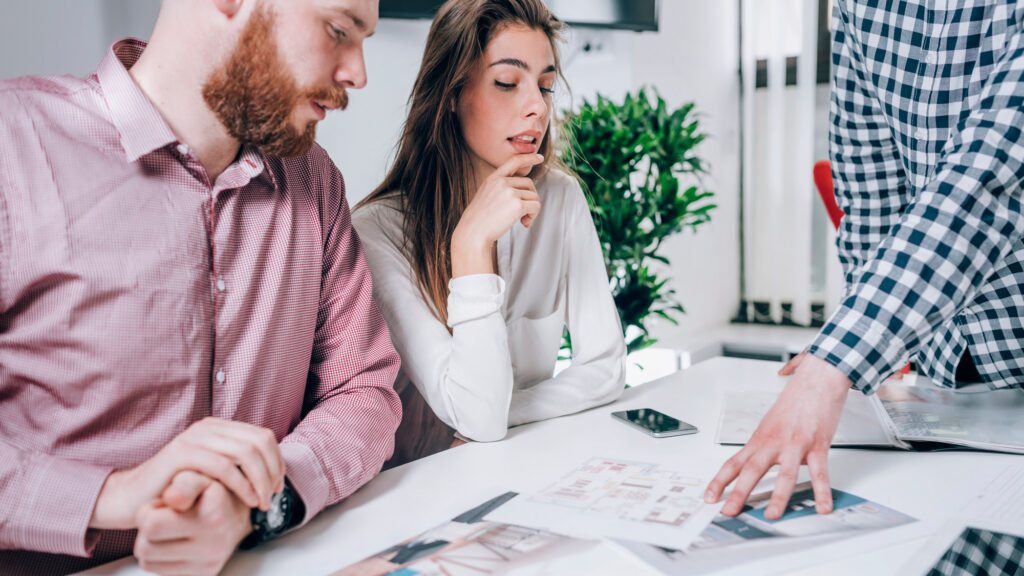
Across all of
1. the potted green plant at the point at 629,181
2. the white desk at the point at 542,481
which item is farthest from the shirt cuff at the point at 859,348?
the potted green plant at the point at 629,181

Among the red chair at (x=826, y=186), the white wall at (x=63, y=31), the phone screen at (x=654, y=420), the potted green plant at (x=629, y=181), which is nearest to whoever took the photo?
the phone screen at (x=654, y=420)

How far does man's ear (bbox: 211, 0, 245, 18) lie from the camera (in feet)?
3.07

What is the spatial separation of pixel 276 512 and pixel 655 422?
590 mm

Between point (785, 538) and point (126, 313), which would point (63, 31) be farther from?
point (785, 538)

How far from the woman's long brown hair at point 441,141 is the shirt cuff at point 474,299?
14 centimetres

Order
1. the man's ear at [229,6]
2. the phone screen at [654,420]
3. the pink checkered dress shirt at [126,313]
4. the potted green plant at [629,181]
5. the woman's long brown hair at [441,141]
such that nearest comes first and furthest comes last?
the pink checkered dress shirt at [126,313] < the man's ear at [229,6] < the phone screen at [654,420] < the woman's long brown hair at [441,141] < the potted green plant at [629,181]

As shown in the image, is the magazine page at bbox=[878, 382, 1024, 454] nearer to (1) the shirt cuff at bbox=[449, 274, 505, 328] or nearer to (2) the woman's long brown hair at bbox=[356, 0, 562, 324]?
(1) the shirt cuff at bbox=[449, 274, 505, 328]

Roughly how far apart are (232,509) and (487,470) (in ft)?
1.20

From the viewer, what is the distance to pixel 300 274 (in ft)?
3.43

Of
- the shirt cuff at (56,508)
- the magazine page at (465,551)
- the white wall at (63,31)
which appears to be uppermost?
the white wall at (63,31)

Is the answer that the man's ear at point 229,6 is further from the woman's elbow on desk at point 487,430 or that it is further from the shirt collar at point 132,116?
the woman's elbow on desk at point 487,430

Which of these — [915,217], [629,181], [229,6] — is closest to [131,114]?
[229,6]

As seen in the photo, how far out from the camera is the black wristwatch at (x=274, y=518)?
2.64 ft

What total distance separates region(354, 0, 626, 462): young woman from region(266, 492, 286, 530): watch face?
39 cm
